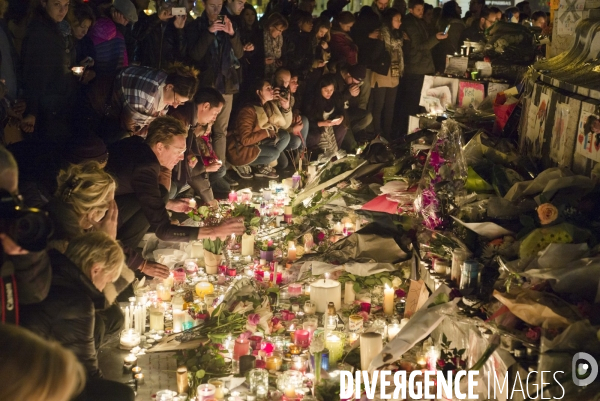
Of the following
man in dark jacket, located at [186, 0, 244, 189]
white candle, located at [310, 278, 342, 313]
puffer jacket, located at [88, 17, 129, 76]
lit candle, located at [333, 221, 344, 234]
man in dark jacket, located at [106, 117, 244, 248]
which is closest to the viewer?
white candle, located at [310, 278, 342, 313]

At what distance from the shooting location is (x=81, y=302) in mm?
A: 3865

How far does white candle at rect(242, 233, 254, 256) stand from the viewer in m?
6.37

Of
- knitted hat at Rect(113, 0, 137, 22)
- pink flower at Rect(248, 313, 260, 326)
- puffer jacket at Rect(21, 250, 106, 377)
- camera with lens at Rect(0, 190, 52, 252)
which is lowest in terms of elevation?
pink flower at Rect(248, 313, 260, 326)

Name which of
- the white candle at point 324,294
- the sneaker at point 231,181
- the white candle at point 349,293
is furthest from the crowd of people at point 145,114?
the white candle at point 349,293

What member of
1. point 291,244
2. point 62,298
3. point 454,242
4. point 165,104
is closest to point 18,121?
point 165,104

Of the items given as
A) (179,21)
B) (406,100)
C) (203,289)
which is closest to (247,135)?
(179,21)

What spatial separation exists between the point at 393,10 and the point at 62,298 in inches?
317

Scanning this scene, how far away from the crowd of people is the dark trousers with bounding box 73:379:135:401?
0.01m

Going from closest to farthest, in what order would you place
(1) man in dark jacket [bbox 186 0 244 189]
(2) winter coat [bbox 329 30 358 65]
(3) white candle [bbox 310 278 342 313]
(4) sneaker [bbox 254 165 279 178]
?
(3) white candle [bbox 310 278 342 313], (1) man in dark jacket [bbox 186 0 244 189], (4) sneaker [bbox 254 165 279 178], (2) winter coat [bbox 329 30 358 65]

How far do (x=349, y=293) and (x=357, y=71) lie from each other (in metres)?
5.63

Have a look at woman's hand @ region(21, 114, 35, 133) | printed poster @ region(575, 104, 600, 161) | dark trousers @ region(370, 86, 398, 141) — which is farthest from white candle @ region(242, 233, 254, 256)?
dark trousers @ region(370, 86, 398, 141)

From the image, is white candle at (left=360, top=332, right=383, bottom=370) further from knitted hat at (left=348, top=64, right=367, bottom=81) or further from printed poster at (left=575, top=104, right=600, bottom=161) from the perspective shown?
knitted hat at (left=348, top=64, right=367, bottom=81)

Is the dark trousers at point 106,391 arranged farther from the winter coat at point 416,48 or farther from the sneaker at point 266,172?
the winter coat at point 416,48

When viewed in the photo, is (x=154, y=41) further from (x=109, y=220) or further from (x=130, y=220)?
(x=109, y=220)
